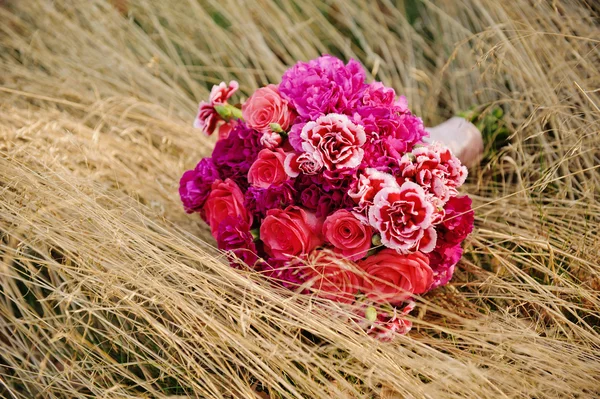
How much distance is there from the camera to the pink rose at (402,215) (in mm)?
1148

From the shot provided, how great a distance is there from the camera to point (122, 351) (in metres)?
1.42

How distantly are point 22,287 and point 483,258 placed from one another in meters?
1.40

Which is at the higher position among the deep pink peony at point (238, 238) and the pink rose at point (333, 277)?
the deep pink peony at point (238, 238)

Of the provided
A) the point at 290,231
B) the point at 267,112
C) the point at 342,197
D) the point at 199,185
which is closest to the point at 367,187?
the point at 342,197

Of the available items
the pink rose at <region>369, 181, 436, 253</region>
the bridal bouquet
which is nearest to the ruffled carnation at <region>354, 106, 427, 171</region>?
the bridal bouquet

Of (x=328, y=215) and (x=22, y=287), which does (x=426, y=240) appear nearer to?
(x=328, y=215)

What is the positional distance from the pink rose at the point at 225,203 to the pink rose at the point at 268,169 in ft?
0.24

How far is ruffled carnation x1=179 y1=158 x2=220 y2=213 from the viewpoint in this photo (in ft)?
4.59

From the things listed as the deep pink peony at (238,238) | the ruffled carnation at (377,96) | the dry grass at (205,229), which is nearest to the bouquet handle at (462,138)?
the dry grass at (205,229)

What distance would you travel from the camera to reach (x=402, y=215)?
3.76 feet

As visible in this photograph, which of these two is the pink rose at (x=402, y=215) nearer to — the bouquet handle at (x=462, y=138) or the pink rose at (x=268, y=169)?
the pink rose at (x=268, y=169)

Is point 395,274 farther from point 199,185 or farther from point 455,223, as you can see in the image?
point 199,185

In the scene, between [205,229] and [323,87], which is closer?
[323,87]

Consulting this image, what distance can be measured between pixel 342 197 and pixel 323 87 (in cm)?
27
